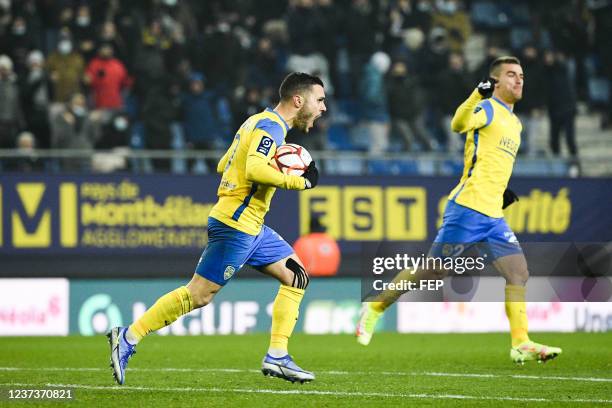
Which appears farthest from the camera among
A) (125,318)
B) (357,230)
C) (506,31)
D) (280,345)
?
(506,31)

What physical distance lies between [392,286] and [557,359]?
1.83 m

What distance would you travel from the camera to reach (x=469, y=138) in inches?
431

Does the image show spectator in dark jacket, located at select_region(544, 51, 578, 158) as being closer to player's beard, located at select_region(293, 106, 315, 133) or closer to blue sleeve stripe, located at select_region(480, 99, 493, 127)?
blue sleeve stripe, located at select_region(480, 99, 493, 127)

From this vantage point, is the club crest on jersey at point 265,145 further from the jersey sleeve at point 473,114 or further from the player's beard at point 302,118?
the jersey sleeve at point 473,114

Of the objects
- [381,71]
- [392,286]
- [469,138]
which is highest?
[381,71]

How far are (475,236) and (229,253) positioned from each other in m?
2.95

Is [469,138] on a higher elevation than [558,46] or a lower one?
lower

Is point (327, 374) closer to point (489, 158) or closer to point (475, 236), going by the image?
point (475, 236)

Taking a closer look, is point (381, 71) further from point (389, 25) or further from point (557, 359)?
point (557, 359)

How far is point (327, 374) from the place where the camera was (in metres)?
9.83

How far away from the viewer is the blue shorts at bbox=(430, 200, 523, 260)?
10.6 meters

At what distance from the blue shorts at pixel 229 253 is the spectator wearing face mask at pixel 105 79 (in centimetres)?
1004

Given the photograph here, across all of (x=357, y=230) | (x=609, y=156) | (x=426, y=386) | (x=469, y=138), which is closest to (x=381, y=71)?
(x=357, y=230)

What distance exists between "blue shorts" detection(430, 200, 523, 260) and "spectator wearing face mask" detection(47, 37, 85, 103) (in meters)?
9.28
